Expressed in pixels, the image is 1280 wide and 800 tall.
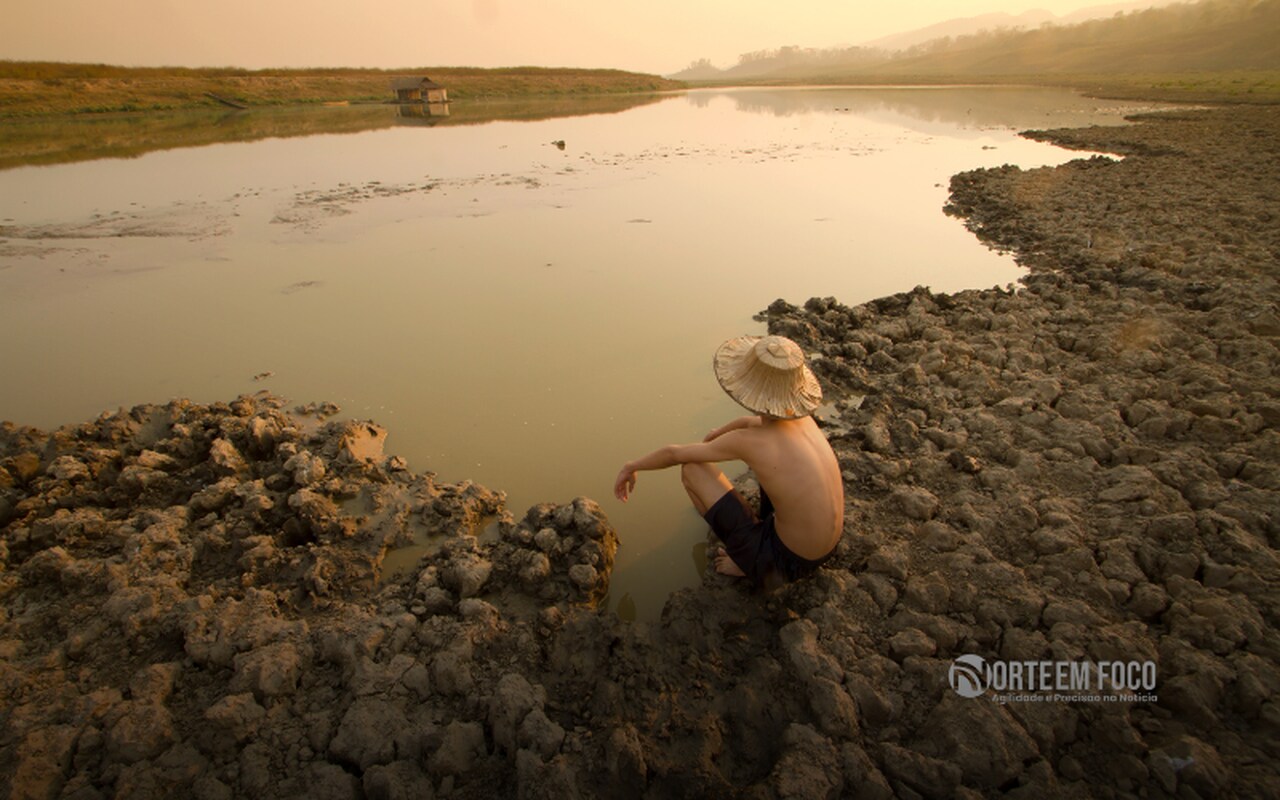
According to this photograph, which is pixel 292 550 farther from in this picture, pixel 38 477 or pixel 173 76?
pixel 173 76

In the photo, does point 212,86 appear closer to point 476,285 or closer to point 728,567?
point 476,285

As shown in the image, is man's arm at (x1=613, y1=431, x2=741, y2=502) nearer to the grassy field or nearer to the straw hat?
the straw hat

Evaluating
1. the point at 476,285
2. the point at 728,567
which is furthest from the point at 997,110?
the point at 728,567

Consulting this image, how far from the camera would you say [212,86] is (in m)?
28.2

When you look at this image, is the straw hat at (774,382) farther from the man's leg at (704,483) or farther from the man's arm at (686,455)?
the man's leg at (704,483)

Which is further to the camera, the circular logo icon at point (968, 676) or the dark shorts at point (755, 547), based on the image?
the dark shorts at point (755, 547)

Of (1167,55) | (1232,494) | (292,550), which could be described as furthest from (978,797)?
(1167,55)

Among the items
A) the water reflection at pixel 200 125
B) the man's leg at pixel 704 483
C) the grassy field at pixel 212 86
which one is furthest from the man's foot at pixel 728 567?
the grassy field at pixel 212 86

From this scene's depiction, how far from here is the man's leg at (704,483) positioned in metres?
2.35

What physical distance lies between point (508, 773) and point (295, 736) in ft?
2.16

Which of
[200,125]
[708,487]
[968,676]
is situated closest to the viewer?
[968,676]

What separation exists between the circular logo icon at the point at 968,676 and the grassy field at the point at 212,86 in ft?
98.1

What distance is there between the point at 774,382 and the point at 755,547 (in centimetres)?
64

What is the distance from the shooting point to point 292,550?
8.56 ft
